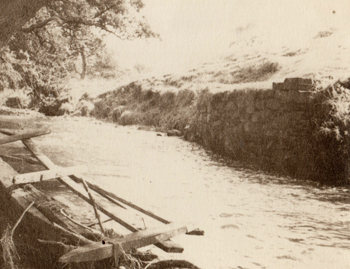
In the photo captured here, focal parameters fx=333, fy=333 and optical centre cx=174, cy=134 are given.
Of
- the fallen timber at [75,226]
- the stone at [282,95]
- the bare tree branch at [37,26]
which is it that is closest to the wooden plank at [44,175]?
the fallen timber at [75,226]

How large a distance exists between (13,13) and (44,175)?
1.48m

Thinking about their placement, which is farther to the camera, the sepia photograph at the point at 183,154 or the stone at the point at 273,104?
the stone at the point at 273,104

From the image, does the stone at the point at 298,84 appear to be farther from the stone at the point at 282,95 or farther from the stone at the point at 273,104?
the stone at the point at 273,104

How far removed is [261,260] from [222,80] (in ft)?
25.1

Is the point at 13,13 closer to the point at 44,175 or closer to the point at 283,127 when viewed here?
the point at 44,175

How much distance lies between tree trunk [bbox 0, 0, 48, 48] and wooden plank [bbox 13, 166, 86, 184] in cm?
129

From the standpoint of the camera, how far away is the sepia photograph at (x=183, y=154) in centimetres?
268

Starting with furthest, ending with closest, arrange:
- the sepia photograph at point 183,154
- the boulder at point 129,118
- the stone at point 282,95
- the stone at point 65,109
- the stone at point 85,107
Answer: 1. the stone at point 65,109
2. the stone at point 85,107
3. the boulder at point 129,118
4. the stone at point 282,95
5. the sepia photograph at point 183,154

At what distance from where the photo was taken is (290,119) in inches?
219

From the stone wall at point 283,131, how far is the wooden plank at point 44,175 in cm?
357

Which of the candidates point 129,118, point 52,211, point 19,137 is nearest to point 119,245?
point 52,211

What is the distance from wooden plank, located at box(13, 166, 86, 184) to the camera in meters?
2.97

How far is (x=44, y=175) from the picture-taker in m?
3.11

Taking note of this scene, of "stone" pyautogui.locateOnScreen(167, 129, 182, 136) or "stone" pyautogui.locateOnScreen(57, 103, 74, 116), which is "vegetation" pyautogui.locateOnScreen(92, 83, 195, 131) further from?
"stone" pyautogui.locateOnScreen(57, 103, 74, 116)
